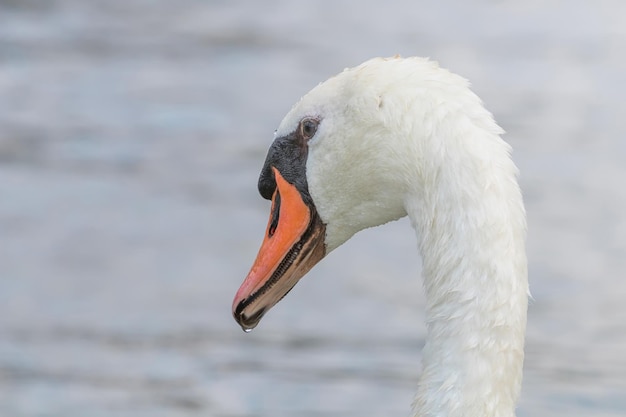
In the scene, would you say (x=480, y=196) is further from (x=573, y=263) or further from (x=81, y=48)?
(x=81, y=48)

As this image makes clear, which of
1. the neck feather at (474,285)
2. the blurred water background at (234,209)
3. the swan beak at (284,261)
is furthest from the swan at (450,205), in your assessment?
the blurred water background at (234,209)

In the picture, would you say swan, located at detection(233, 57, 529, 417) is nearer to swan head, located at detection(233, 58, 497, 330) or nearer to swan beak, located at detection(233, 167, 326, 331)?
swan head, located at detection(233, 58, 497, 330)

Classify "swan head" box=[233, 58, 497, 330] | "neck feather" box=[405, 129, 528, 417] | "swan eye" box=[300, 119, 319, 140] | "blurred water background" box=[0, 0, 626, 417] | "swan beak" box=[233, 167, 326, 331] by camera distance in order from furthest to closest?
"blurred water background" box=[0, 0, 626, 417]
"swan beak" box=[233, 167, 326, 331]
"swan eye" box=[300, 119, 319, 140]
"swan head" box=[233, 58, 497, 330]
"neck feather" box=[405, 129, 528, 417]

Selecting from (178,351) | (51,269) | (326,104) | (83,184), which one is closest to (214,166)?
(83,184)

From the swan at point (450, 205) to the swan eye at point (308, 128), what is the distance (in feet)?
0.24

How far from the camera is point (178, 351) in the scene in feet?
27.2

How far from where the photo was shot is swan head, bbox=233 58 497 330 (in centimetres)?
391

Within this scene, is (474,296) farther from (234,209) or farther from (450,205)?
(234,209)

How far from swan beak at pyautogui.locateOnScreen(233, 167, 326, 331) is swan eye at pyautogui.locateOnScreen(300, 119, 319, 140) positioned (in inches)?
8.5

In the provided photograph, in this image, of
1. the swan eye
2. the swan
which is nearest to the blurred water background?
the swan eye

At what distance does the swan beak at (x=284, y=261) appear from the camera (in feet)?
14.9

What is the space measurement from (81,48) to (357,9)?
2854 mm

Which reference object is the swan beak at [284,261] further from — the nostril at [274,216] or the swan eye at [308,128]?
the swan eye at [308,128]

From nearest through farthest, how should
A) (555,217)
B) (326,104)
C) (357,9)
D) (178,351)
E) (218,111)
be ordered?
1. (326,104)
2. (178,351)
3. (555,217)
4. (218,111)
5. (357,9)
